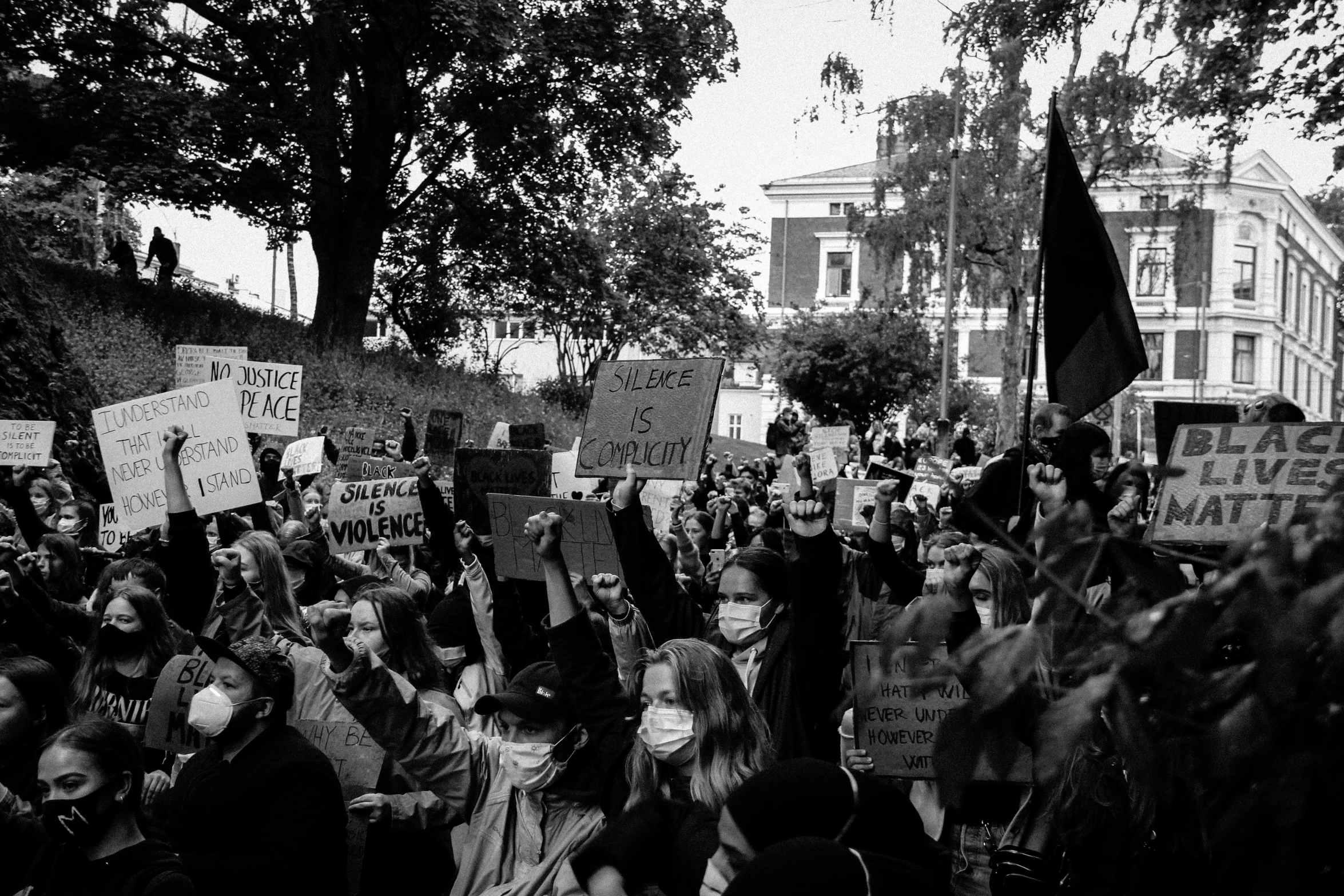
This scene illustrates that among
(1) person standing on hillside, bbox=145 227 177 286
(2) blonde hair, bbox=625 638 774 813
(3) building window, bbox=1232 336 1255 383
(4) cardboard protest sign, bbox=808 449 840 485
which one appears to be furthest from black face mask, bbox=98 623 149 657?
(3) building window, bbox=1232 336 1255 383

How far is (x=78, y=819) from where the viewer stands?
342cm

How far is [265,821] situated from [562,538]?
181cm

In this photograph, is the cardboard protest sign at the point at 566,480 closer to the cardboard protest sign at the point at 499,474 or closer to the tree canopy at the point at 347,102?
the cardboard protest sign at the point at 499,474

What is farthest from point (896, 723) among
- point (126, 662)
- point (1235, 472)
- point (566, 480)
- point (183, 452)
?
point (183, 452)

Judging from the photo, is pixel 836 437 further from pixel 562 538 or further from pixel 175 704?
pixel 175 704

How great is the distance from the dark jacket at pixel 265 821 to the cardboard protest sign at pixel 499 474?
327 cm

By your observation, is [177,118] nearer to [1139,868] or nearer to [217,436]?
[217,436]

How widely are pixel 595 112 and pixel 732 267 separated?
10126mm

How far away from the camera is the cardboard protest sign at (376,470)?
9.52 meters

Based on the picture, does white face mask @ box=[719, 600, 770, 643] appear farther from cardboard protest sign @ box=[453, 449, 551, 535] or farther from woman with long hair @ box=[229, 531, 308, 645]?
cardboard protest sign @ box=[453, 449, 551, 535]

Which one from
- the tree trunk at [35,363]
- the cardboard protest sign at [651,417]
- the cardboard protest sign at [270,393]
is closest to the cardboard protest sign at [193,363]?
the cardboard protest sign at [270,393]

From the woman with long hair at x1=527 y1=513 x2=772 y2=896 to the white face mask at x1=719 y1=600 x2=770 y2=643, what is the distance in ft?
1.27

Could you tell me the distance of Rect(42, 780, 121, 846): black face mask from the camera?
342 cm

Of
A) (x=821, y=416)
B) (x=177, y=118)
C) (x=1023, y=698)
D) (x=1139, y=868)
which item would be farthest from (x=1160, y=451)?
(x=821, y=416)
